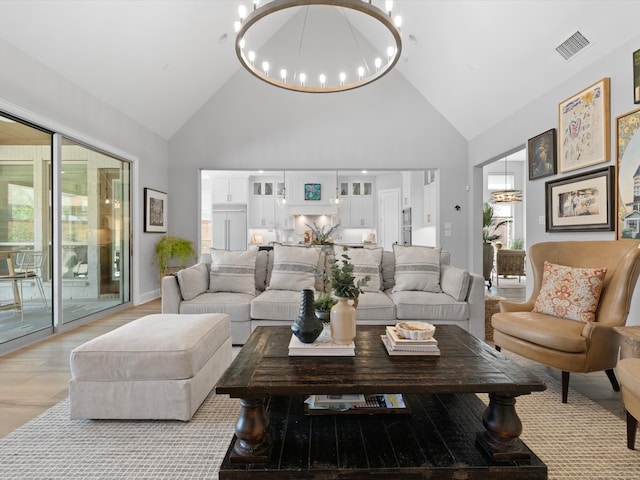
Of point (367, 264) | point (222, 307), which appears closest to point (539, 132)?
point (367, 264)

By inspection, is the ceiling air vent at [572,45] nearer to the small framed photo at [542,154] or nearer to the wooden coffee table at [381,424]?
the small framed photo at [542,154]

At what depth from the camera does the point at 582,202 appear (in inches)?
136

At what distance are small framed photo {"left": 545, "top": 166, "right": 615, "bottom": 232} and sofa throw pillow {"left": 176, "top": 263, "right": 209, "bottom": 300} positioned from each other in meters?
3.82

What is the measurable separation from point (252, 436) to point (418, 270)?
2.46 metres

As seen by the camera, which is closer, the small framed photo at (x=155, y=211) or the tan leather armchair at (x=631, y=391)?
the tan leather armchair at (x=631, y=391)

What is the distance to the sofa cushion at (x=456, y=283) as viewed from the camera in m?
3.09

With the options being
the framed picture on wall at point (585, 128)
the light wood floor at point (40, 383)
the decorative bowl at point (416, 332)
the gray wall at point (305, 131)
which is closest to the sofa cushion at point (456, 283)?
the light wood floor at point (40, 383)

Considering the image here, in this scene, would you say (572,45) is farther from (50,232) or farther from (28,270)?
(28,270)

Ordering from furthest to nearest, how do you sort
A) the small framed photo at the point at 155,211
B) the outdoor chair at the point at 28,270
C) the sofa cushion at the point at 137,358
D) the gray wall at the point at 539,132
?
the small framed photo at the point at 155,211 < the outdoor chair at the point at 28,270 < the gray wall at the point at 539,132 < the sofa cushion at the point at 137,358

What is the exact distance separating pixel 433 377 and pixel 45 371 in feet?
9.54

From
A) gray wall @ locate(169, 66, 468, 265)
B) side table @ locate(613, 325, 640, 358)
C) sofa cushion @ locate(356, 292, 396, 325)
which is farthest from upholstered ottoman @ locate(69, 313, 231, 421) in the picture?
gray wall @ locate(169, 66, 468, 265)

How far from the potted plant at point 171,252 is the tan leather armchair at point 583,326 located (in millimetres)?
4659

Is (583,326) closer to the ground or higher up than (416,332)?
closer to the ground

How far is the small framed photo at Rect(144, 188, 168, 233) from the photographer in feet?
17.6
